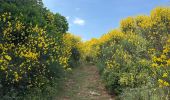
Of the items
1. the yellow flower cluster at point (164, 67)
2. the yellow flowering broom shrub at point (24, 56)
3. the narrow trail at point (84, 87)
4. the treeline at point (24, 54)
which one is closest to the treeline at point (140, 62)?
the yellow flower cluster at point (164, 67)

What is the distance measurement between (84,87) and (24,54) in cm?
537

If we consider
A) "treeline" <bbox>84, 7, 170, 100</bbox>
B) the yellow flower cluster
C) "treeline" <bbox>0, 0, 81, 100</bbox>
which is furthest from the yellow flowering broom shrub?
the yellow flower cluster

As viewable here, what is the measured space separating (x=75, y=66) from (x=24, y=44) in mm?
9953

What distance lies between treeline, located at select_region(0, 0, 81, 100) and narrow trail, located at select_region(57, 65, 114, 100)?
138cm

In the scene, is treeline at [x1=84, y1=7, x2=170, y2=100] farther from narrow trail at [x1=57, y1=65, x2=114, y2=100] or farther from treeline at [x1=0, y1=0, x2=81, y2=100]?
treeline at [x1=0, y1=0, x2=81, y2=100]

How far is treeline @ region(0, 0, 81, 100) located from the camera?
12219 millimetres

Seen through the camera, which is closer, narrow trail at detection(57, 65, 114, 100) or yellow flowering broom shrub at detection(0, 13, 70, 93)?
yellow flowering broom shrub at detection(0, 13, 70, 93)

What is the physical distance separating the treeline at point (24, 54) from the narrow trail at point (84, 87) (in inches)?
54.4

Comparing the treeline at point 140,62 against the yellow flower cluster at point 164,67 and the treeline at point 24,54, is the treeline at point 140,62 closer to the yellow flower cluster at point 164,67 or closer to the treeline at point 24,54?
the yellow flower cluster at point 164,67

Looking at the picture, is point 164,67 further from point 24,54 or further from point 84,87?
point 84,87

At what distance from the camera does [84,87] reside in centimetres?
1733

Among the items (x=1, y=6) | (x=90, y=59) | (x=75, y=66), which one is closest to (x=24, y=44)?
(x=1, y=6)

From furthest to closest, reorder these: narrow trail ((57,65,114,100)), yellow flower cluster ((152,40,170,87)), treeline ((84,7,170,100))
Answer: narrow trail ((57,65,114,100))
treeline ((84,7,170,100))
yellow flower cluster ((152,40,170,87))

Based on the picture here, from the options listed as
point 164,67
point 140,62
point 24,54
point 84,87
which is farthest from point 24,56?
point 84,87
